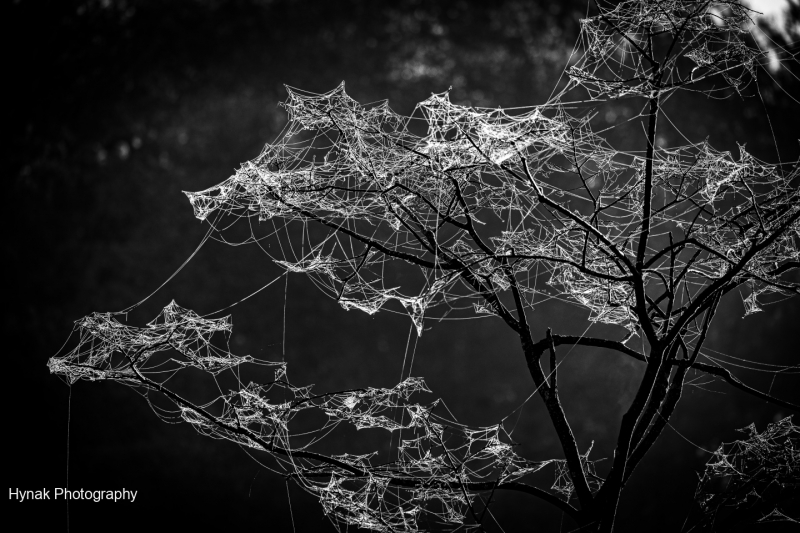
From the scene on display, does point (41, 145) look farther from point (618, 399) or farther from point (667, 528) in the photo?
point (667, 528)

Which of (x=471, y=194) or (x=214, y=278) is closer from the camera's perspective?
(x=471, y=194)

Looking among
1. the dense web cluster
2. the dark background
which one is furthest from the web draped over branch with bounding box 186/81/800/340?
the dark background

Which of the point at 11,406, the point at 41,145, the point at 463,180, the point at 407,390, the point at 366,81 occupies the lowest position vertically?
the point at 407,390

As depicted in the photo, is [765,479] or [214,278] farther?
[214,278]

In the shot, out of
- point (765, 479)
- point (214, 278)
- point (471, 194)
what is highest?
point (214, 278)

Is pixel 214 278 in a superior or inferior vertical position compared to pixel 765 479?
superior

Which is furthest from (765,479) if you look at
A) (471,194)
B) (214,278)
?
(214,278)

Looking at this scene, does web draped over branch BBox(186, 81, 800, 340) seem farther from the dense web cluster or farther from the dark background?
the dark background

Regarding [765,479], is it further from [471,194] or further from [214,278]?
[214,278]

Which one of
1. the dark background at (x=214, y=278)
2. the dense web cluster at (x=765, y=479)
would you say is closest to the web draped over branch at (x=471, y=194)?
the dense web cluster at (x=765, y=479)

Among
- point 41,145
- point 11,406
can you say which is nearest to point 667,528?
point 11,406

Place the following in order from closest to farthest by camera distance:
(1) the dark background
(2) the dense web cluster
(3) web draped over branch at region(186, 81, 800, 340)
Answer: (3) web draped over branch at region(186, 81, 800, 340) < (2) the dense web cluster < (1) the dark background
